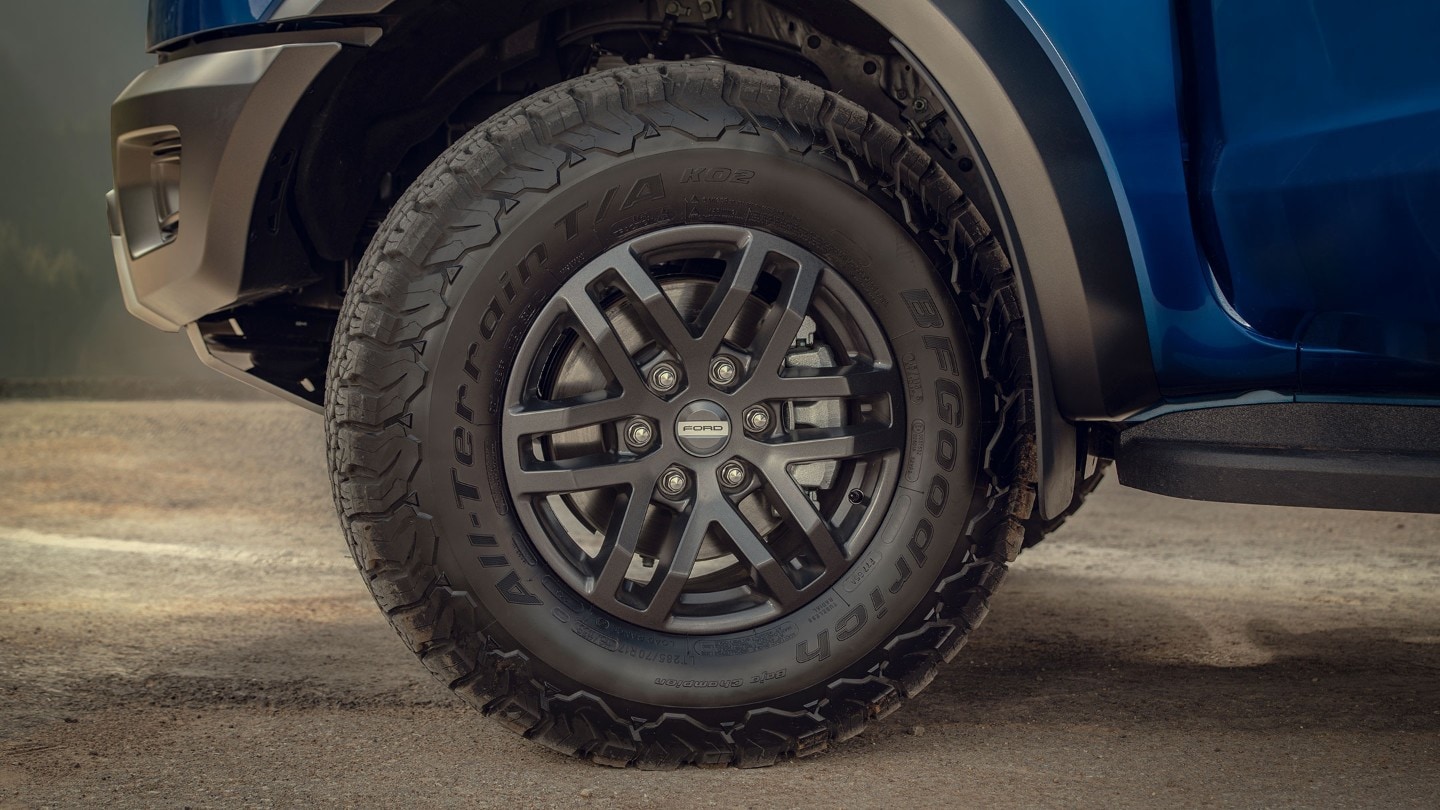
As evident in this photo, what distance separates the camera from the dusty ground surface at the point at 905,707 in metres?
1.80

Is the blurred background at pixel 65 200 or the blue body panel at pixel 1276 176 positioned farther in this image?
the blurred background at pixel 65 200

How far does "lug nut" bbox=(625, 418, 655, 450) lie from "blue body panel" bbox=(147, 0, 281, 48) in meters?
0.90

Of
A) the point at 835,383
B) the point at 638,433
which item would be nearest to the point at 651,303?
the point at 638,433

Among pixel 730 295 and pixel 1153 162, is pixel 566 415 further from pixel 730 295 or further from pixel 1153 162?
pixel 1153 162

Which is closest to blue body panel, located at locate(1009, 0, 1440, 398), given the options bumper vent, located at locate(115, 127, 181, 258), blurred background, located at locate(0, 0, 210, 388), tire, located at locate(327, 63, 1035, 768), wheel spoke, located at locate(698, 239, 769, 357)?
tire, located at locate(327, 63, 1035, 768)

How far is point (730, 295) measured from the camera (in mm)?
1867

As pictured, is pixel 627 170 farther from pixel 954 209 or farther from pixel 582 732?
pixel 582 732

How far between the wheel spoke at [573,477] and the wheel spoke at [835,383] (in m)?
0.28

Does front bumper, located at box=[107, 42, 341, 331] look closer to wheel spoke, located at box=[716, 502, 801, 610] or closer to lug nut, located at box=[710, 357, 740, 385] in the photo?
lug nut, located at box=[710, 357, 740, 385]

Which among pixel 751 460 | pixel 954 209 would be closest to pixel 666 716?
pixel 751 460

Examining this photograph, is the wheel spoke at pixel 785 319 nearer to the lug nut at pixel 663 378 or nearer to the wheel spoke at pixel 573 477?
the lug nut at pixel 663 378

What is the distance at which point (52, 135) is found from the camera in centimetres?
709

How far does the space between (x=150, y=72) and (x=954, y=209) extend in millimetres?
1445

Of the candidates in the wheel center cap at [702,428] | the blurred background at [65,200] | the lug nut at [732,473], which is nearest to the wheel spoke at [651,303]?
the wheel center cap at [702,428]
